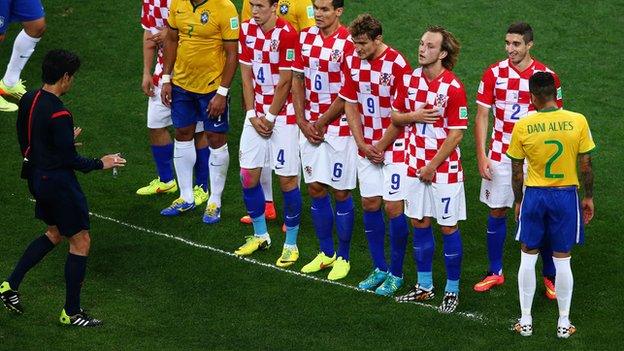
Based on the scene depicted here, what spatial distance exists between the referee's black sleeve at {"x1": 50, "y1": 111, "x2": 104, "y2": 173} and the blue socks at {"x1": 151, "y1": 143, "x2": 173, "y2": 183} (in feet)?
10.2

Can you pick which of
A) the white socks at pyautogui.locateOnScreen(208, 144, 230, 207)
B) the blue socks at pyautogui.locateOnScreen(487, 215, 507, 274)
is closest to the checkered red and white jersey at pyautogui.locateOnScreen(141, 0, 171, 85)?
the white socks at pyautogui.locateOnScreen(208, 144, 230, 207)

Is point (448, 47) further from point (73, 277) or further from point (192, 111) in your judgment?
point (73, 277)

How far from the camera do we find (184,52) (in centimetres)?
1163

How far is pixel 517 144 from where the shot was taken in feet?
30.4

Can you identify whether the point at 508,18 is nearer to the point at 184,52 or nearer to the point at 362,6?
the point at 362,6

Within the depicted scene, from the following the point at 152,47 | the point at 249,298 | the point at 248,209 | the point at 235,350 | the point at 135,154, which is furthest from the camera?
the point at 135,154

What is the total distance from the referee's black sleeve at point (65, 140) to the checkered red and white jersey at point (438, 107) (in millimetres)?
2587

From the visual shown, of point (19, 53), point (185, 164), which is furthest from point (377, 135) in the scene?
point (19, 53)

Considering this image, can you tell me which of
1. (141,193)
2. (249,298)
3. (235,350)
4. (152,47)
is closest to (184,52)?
(152,47)

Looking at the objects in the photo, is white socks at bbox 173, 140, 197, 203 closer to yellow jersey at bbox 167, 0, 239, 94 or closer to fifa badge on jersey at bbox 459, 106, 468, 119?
yellow jersey at bbox 167, 0, 239, 94

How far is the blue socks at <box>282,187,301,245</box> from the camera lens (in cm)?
1109

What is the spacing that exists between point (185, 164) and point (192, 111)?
21.4 inches

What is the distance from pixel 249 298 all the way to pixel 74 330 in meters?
1.54

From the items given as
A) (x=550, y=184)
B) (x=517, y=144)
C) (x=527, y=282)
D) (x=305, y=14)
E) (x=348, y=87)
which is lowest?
(x=527, y=282)
